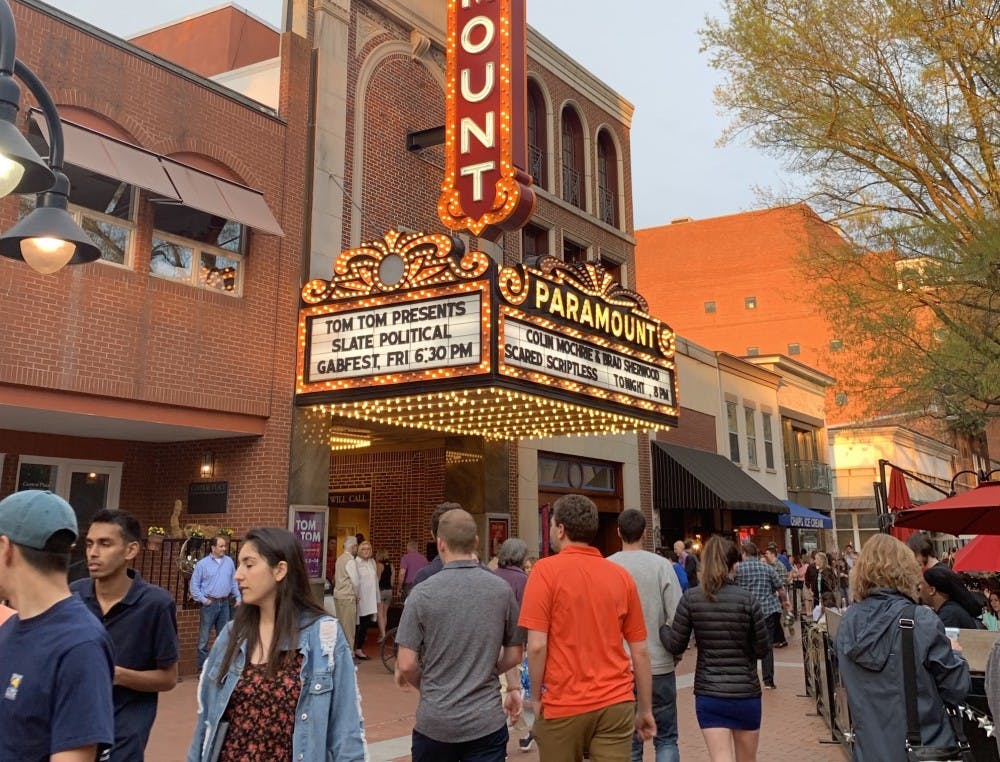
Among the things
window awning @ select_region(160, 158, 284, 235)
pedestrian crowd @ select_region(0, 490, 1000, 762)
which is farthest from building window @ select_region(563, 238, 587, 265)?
pedestrian crowd @ select_region(0, 490, 1000, 762)

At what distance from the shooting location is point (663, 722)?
6.23m

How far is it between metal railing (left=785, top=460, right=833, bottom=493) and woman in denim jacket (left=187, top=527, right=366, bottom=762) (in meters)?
32.3

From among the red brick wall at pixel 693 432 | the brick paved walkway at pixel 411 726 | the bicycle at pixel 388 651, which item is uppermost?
the red brick wall at pixel 693 432

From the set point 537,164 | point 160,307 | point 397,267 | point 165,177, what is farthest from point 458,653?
point 537,164

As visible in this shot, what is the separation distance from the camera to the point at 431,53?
60.3ft

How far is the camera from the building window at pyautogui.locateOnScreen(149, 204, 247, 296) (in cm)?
1292

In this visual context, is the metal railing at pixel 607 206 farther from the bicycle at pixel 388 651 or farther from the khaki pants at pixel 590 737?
the khaki pants at pixel 590 737

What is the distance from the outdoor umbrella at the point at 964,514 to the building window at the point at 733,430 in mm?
18879

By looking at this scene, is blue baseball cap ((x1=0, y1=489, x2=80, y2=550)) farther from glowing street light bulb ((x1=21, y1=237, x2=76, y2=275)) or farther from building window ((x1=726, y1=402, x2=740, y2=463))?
building window ((x1=726, y1=402, x2=740, y2=463))

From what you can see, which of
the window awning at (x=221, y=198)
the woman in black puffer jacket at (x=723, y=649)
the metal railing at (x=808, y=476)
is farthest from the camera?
the metal railing at (x=808, y=476)

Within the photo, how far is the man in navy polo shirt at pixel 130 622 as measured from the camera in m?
3.97

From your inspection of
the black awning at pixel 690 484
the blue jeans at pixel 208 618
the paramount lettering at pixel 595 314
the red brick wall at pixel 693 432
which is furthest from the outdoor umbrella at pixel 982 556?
the red brick wall at pixel 693 432

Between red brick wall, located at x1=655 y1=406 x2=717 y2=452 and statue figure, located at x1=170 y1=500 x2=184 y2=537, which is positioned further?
red brick wall, located at x1=655 y1=406 x2=717 y2=452

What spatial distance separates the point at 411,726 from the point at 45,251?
6329mm
